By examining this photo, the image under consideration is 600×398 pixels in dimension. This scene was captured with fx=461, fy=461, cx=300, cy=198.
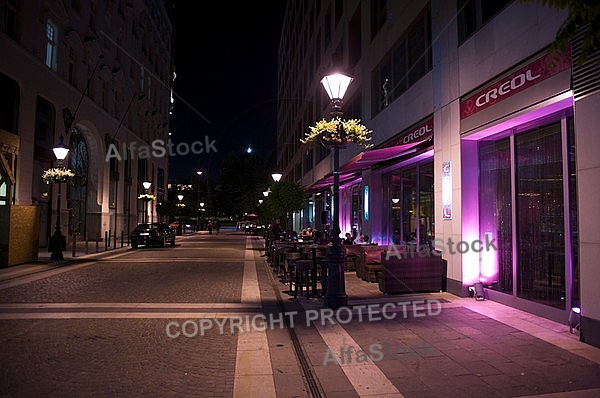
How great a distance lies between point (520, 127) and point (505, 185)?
114cm

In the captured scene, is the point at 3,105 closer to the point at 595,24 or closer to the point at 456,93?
the point at 456,93

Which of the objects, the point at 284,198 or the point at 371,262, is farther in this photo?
the point at 284,198

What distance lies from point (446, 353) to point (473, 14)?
7.17 m

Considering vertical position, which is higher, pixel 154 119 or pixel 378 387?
pixel 154 119

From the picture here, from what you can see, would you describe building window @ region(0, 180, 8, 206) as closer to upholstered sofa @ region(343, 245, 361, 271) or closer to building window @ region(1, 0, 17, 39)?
building window @ region(1, 0, 17, 39)

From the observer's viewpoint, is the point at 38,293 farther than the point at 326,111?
No

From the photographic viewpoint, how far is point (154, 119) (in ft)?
165

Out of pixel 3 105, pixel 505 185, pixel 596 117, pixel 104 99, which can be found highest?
pixel 104 99

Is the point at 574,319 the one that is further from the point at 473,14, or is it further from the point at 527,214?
the point at 473,14

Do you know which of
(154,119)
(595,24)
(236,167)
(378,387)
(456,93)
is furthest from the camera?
(236,167)

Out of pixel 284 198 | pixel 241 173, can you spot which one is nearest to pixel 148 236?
pixel 284 198

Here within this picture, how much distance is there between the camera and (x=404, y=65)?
1381cm

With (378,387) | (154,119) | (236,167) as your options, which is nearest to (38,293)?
(378,387)

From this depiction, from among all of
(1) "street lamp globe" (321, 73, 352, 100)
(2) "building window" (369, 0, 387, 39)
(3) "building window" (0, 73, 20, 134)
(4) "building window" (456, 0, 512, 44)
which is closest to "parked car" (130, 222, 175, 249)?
(3) "building window" (0, 73, 20, 134)
